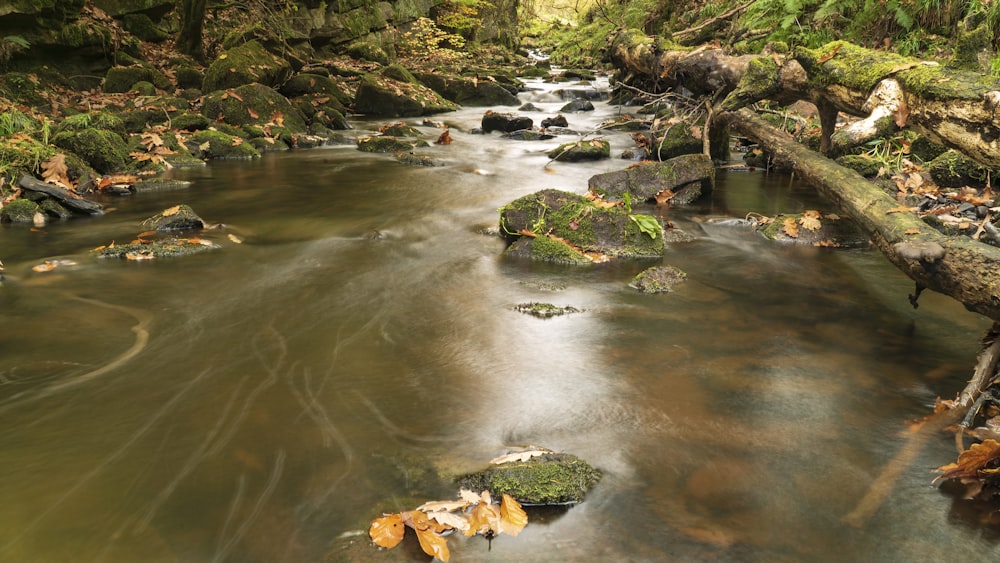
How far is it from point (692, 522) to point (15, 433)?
3.63 m

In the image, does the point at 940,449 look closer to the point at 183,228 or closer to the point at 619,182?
the point at 619,182

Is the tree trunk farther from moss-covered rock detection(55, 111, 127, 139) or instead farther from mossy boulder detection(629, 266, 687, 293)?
mossy boulder detection(629, 266, 687, 293)

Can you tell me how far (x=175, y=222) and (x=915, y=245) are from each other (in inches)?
295

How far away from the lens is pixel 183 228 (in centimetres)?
776

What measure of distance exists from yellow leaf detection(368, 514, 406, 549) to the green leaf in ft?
16.2

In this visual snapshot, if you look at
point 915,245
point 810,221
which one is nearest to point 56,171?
point 810,221

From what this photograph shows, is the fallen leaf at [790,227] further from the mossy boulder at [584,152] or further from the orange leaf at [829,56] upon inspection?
the mossy boulder at [584,152]

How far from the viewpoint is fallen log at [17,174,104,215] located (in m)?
8.30

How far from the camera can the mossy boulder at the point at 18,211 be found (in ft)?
25.9

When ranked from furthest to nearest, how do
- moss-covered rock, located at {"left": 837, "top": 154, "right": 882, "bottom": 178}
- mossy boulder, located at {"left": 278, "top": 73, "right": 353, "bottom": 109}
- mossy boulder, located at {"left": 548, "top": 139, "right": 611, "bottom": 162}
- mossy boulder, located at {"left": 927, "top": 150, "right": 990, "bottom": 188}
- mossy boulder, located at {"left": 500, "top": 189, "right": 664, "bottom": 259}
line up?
mossy boulder, located at {"left": 278, "top": 73, "right": 353, "bottom": 109}
mossy boulder, located at {"left": 548, "top": 139, "right": 611, "bottom": 162}
moss-covered rock, located at {"left": 837, "top": 154, "right": 882, "bottom": 178}
mossy boulder, located at {"left": 927, "top": 150, "right": 990, "bottom": 188}
mossy boulder, located at {"left": 500, "top": 189, "right": 664, "bottom": 259}

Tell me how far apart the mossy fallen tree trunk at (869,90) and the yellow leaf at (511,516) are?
14.8ft

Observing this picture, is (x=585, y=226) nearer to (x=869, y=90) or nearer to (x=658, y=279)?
(x=658, y=279)

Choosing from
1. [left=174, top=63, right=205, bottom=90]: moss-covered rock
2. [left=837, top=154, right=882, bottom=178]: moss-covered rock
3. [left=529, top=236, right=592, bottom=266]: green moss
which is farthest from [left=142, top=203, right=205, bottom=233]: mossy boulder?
[left=174, top=63, right=205, bottom=90]: moss-covered rock

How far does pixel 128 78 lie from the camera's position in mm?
15641
